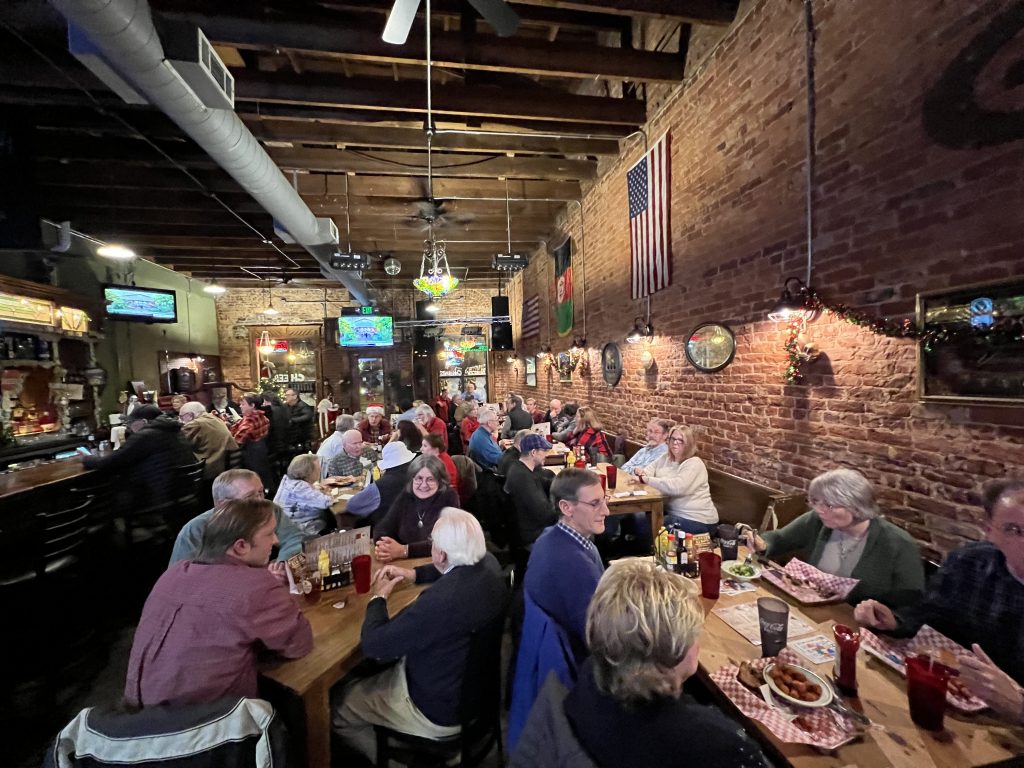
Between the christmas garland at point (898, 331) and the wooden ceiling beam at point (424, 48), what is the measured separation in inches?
117

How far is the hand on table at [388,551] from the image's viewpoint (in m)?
2.65

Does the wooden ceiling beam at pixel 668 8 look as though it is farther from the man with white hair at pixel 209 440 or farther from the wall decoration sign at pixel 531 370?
the wall decoration sign at pixel 531 370

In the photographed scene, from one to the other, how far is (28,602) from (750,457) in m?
5.69

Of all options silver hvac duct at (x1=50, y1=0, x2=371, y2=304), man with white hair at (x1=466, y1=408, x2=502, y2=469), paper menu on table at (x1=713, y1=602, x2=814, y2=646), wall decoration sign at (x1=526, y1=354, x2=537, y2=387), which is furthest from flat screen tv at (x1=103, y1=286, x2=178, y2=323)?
paper menu on table at (x1=713, y1=602, x2=814, y2=646)

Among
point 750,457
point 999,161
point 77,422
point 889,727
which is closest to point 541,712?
point 889,727

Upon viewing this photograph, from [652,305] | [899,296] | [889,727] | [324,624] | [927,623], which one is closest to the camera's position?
[889,727]

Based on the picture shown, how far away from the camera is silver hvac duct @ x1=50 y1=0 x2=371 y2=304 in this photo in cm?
259

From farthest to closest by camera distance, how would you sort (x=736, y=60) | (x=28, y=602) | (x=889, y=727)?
(x=736, y=60) < (x=28, y=602) < (x=889, y=727)

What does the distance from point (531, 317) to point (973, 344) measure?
930 centimetres

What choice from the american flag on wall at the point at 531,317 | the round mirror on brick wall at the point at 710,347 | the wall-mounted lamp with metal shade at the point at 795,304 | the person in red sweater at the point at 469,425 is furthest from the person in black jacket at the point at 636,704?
the american flag on wall at the point at 531,317

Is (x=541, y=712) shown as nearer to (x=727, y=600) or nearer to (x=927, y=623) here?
(x=727, y=600)

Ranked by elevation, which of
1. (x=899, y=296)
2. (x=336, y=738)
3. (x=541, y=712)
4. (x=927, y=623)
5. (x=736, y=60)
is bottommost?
(x=336, y=738)

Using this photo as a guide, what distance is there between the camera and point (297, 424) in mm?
8047

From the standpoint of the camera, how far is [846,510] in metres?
2.10
